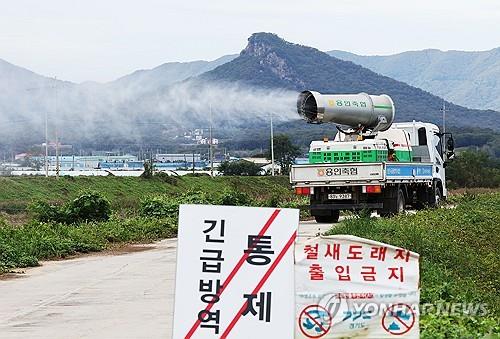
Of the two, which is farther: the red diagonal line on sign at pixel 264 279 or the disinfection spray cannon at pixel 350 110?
the disinfection spray cannon at pixel 350 110

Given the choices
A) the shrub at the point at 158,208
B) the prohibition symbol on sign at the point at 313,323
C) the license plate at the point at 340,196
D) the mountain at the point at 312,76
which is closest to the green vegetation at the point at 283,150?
the shrub at the point at 158,208

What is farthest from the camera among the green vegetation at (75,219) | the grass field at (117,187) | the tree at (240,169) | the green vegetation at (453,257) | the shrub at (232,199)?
the tree at (240,169)

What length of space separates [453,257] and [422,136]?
16.3m

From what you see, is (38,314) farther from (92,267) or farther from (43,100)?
(43,100)

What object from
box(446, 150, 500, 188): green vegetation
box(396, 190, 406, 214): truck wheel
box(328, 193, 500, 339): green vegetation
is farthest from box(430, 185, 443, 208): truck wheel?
box(446, 150, 500, 188): green vegetation

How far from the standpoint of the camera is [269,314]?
25.3 ft

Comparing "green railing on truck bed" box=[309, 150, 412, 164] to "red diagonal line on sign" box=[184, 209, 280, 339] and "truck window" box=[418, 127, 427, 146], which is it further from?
"red diagonal line on sign" box=[184, 209, 280, 339]

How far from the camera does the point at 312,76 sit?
180 m

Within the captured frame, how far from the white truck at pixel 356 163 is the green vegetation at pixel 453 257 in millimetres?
1681

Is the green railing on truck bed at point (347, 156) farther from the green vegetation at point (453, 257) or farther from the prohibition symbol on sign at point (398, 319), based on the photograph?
the prohibition symbol on sign at point (398, 319)

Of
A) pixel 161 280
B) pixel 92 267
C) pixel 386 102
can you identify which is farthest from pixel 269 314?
pixel 386 102

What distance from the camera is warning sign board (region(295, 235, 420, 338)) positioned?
8.10 metres

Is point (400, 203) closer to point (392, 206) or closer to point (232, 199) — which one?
point (392, 206)

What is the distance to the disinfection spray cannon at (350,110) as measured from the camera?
96.2 feet
